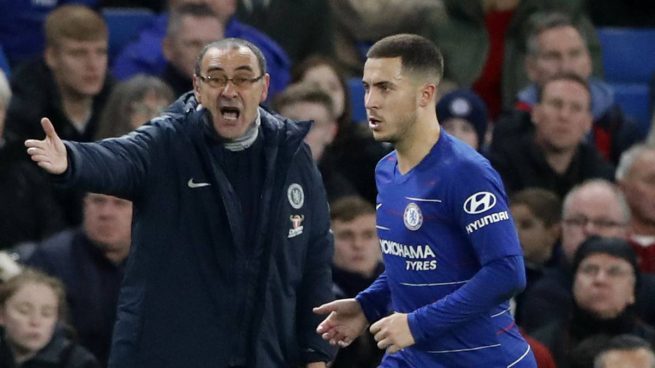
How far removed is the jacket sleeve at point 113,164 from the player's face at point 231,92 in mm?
226

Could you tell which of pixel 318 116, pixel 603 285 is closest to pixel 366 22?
pixel 318 116

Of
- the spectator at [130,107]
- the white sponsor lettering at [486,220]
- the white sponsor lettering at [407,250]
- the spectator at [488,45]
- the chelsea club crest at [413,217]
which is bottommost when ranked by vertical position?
the white sponsor lettering at [407,250]

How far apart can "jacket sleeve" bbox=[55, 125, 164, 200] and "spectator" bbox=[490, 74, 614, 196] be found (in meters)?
3.37

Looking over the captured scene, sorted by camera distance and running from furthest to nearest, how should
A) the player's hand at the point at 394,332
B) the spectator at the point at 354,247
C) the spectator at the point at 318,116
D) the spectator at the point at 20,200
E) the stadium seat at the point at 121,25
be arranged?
the stadium seat at the point at 121,25
the spectator at the point at 318,116
the spectator at the point at 354,247
the spectator at the point at 20,200
the player's hand at the point at 394,332

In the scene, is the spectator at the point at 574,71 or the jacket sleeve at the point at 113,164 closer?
the jacket sleeve at the point at 113,164

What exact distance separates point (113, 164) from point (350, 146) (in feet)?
10.1

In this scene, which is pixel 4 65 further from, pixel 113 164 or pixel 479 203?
pixel 479 203

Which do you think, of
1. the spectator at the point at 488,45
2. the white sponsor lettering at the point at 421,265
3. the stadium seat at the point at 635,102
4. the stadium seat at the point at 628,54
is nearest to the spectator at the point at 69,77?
the spectator at the point at 488,45

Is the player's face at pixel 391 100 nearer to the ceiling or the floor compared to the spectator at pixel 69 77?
nearer to the floor

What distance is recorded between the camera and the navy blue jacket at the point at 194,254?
5.87 meters

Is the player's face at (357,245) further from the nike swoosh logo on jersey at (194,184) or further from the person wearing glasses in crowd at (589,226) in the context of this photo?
the nike swoosh logo on jersey at (194,184)

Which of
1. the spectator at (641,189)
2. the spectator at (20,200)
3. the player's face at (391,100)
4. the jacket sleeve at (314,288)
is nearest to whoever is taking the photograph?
the player's face at (391,100)

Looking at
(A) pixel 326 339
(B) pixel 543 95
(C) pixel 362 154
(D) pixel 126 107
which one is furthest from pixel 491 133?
(A) pixel 326 339

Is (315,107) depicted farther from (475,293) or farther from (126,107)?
(475,293)
